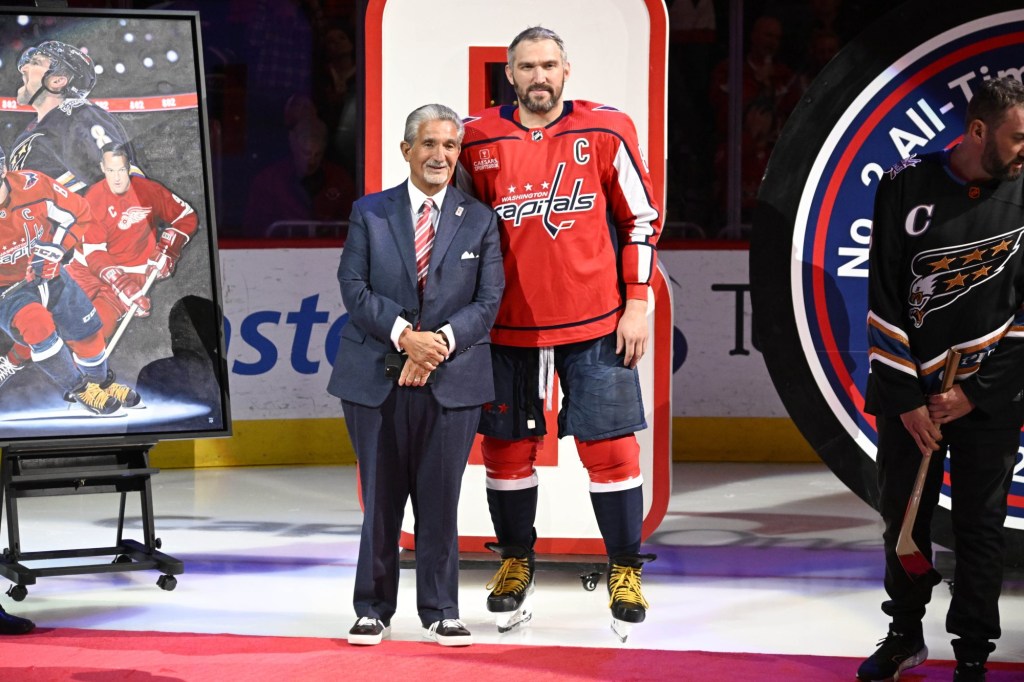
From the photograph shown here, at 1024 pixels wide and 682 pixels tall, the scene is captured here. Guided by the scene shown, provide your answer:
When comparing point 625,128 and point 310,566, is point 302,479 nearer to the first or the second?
Answer: point 310,566

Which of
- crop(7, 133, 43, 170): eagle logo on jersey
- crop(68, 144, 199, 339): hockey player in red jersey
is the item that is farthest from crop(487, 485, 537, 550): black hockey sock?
crop(7, 133, 43, 170): eagle logo on jersey

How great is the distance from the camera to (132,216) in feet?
14.2

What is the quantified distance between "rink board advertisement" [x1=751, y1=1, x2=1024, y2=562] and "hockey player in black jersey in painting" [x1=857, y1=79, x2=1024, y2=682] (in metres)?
0.91

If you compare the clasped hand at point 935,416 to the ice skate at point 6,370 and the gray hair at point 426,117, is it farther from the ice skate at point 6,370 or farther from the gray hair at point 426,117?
the ice skate at point 6,370

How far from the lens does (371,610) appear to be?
3.71 meters

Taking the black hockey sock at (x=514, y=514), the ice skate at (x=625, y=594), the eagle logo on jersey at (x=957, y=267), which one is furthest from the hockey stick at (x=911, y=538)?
the black hockey sock at (x=514, y=514)

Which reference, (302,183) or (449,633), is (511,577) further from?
(302,183)

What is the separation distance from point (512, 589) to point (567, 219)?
1009 millimetres

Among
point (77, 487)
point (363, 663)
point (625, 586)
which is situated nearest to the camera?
point (363, 663)

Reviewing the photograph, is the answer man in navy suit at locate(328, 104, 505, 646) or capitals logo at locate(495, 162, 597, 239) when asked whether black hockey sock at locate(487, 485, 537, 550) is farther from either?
capitals logo at locate(495, 162, 597, 239)

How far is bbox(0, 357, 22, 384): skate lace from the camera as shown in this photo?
4.18 meters

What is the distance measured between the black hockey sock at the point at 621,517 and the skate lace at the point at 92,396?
1.54 m

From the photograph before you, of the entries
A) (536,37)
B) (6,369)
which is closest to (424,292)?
(536,37)

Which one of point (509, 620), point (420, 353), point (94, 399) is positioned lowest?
point (509, 620)
